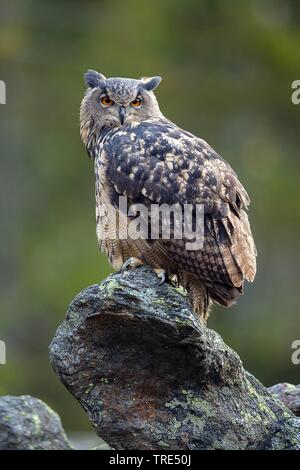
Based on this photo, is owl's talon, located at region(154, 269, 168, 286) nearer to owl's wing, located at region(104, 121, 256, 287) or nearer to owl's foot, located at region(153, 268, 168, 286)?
owl's foot, located at region(153, 268, 168, 286)

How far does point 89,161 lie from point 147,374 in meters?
9.50

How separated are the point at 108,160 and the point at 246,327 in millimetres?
8865

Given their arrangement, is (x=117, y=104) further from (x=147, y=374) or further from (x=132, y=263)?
(x=147, y=374)

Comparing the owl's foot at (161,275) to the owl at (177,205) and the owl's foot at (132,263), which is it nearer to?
the owl at (177,205)

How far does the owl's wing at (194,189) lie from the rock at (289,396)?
59cm

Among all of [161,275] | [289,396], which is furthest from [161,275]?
[289,396]

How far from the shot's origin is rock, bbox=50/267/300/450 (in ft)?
14.3

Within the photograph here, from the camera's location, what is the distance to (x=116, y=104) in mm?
5551

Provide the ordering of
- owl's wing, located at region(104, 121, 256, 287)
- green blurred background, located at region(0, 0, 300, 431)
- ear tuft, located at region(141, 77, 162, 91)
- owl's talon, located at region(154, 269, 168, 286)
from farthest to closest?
green blurred background, located at region(0, 0, 300, 431)
ear tuft, located at region(141, 77, 162, 91)
owl's wing, located at region(104, 121, 256, 287)
owl's talon, located at region(154, 269, 168, 286)

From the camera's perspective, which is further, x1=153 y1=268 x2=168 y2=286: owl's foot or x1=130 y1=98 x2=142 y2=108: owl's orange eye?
x1=130 y1=98 x2=142 y2=108: owl's orange eye

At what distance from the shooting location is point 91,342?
14.5 feet

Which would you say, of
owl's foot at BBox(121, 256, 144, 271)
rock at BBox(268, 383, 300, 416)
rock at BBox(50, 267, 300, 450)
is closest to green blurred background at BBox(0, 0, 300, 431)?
rock at BBox(268, 383, 300, 416)
